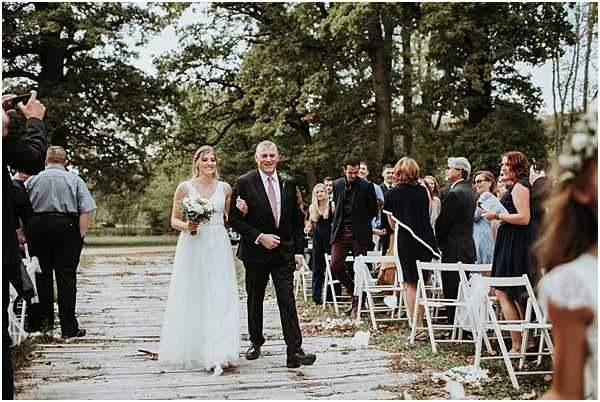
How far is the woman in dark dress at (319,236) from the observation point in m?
11.7

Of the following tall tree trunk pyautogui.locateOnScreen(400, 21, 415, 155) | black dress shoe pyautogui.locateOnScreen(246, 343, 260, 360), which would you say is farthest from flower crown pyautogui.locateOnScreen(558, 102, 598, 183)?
tall tree trunk pyautogui.locateOnScreen(400, 21, 415, 155)

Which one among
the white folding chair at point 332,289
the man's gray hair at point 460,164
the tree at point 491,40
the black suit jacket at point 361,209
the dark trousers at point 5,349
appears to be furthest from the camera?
the tree at point 491,40

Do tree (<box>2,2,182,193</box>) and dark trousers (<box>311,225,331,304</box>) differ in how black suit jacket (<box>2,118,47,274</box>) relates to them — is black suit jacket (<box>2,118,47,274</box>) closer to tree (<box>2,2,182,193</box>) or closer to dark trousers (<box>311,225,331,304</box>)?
dark trousers (<box>311,225,331,304</box>)

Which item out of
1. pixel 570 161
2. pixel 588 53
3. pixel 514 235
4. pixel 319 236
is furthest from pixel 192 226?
pixel 588 53

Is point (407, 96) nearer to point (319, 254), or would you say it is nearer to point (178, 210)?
point (319, 254)

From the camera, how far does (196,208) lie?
7070 mm

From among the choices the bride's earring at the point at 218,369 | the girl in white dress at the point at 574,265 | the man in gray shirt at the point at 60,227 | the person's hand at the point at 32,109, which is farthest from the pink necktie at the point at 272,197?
the girl in white dress at the point at 574,265

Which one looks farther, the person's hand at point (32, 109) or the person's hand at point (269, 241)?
the person's hand at point (269, 241)

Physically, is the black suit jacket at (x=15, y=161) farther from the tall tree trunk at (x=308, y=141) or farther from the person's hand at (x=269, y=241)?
the tall tree trunk at (x=308, y=141)

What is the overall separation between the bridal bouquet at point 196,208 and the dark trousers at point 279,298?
602 millimetres

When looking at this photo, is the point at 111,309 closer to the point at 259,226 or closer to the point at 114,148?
the point at 259,226

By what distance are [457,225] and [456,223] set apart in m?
0.03

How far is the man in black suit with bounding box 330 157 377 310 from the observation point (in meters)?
10.3

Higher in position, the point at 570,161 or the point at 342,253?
the point at 570,161
